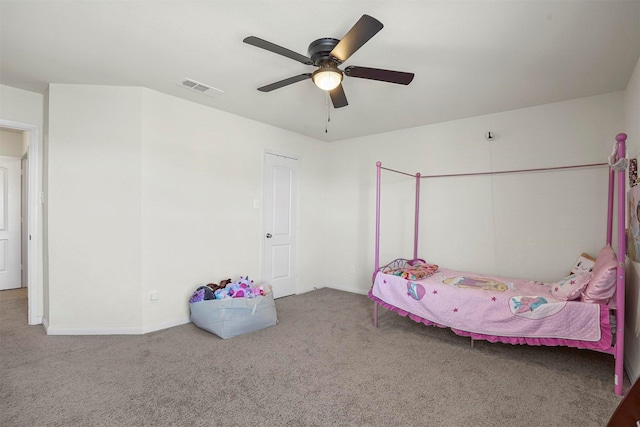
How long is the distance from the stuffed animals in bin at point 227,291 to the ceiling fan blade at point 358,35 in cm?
251

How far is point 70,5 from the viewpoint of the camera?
1953 millimetres

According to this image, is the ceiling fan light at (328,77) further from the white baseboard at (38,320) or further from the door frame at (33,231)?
the white baseboard at (38,320)

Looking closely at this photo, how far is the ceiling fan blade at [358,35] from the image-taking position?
64.7 inches

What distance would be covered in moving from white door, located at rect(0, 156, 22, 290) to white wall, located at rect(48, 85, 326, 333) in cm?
273

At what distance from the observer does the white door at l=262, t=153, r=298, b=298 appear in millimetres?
4477

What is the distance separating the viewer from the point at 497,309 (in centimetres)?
275

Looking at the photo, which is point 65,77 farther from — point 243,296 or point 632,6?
point 632,6

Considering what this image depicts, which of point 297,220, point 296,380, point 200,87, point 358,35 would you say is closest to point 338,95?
point 358,35

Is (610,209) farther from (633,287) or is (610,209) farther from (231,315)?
(231,315)

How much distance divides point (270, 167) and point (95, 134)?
2.05 meters

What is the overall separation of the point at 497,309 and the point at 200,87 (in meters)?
3.45

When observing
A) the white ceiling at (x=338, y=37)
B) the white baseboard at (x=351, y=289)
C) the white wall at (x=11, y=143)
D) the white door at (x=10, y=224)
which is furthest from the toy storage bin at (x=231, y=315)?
the white wall at (x=11, y=143)

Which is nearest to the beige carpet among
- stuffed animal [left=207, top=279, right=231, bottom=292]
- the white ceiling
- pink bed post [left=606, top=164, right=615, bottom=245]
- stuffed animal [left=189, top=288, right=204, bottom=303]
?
stuffed animal [left=189, top=288, right=204, bottom=303]

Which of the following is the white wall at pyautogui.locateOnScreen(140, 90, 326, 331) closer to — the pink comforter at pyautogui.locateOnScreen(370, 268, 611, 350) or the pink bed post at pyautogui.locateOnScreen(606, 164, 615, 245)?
the pink comforter at pyautogui.locateOnScreen(370, 268, 611, 350)
